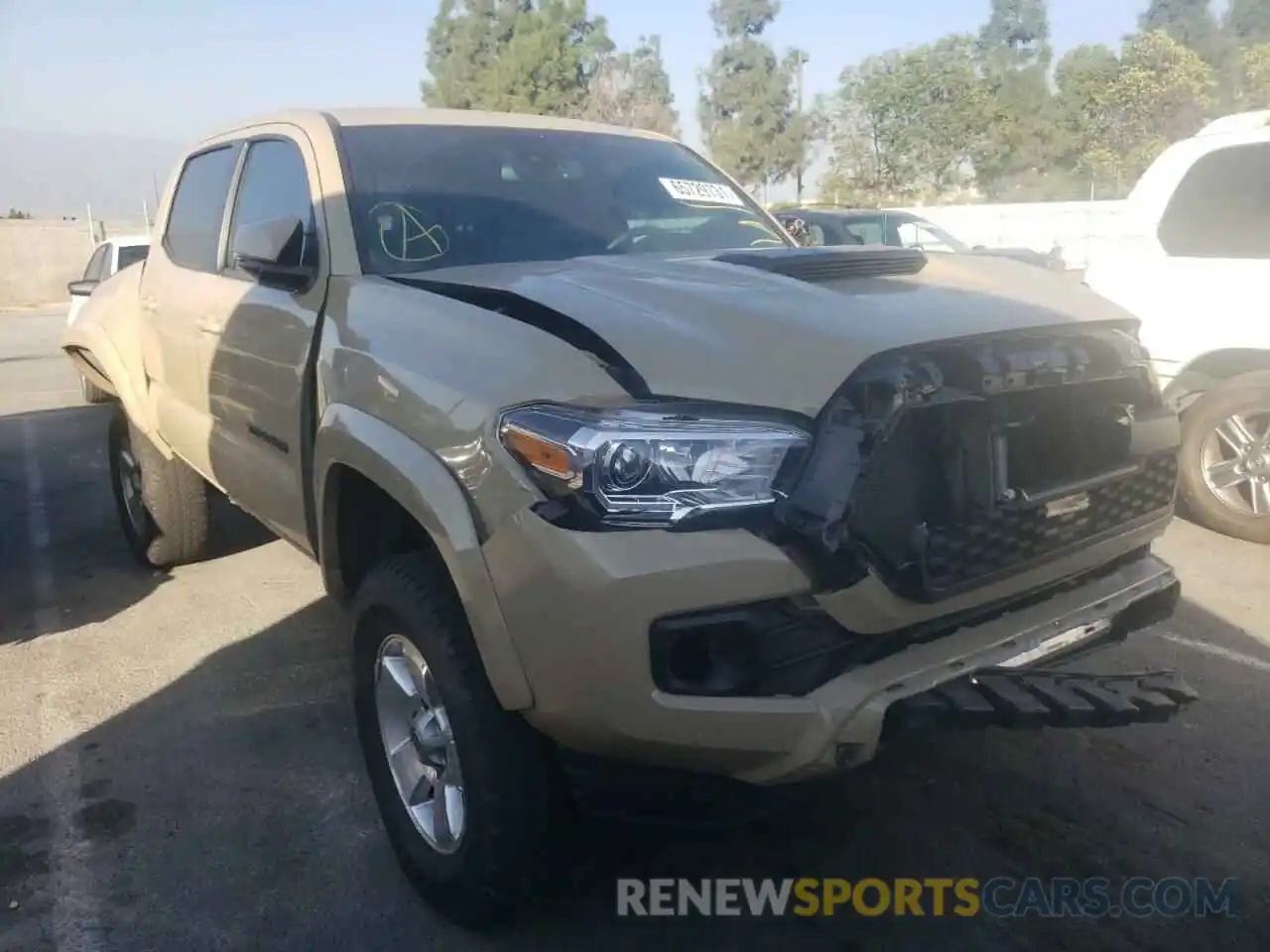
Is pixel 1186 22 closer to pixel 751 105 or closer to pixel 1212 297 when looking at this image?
pixel 751 105

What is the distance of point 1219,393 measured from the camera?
5527mm

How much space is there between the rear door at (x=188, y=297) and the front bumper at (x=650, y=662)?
227cm

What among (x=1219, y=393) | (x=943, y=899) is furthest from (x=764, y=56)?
(x=943, y=899)

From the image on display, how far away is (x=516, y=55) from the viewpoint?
3956 centimetres

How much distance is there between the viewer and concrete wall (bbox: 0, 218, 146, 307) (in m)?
29.0

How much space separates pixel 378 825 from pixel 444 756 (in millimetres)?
636

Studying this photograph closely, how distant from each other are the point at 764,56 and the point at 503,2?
39.6 ft

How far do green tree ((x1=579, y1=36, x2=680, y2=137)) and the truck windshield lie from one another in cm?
3797

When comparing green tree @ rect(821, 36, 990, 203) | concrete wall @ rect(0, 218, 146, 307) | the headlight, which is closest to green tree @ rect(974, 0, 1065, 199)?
green tree @ rect(821, 36, 990, 203)

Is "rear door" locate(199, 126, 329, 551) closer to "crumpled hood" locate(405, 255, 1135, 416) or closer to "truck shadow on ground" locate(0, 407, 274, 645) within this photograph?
"crumpled hood" locate(405, 255, 1135, 416)

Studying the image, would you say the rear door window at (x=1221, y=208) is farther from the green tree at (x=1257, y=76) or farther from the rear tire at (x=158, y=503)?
the green tree at (x=1257, y=76)

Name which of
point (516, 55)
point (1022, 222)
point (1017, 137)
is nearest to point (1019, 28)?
point (1017, 137)

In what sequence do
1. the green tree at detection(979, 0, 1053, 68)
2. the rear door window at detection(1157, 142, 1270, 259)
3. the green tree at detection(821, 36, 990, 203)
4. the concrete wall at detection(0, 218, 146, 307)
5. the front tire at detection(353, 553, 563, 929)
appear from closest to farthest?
the front tire at detection(353, 553, 563, 929), the rear door window at detection(1157, 142, 1270, 259), the concrete wall at detection(0, 218, 146, 307), the green tree at detection(821, 36, 990, 203), the green tree at detection(979, 0, 1053, 68)

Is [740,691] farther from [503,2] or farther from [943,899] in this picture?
[503,2]
